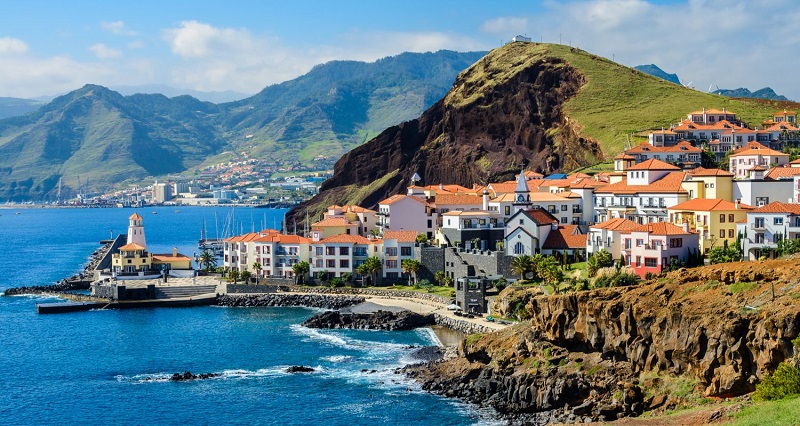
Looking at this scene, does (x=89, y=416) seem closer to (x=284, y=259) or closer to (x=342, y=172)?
(x=284, y=259)

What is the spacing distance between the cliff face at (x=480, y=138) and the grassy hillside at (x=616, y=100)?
1.41 meters

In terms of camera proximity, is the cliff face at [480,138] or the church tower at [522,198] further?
the cliff face at [480,138]

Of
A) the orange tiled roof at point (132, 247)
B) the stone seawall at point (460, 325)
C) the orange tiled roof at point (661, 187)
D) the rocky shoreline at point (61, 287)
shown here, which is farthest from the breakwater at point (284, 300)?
the orange tiled roof at point (661, 187)

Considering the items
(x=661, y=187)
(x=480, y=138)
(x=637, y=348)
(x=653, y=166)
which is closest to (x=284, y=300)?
(x=661, y=187)

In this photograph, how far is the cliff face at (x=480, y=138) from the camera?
532 feet

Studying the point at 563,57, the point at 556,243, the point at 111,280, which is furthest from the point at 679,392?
the point at 563,57

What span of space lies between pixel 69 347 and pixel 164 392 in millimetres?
19738

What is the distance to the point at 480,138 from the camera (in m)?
172

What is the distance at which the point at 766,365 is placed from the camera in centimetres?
4556

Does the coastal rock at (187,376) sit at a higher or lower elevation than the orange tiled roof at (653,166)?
lower

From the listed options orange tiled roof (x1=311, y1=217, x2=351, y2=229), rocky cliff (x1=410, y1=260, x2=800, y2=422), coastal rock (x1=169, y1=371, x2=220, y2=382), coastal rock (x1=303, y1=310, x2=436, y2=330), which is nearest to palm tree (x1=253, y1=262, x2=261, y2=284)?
orange tiled roof (x1=311, y1=217, x2=351, y2=229)

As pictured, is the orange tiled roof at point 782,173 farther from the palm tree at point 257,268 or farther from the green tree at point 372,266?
the palm tree at point 257,268

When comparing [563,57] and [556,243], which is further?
[563,57]

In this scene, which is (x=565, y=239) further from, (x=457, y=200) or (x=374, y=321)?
(x=457, y=200)
